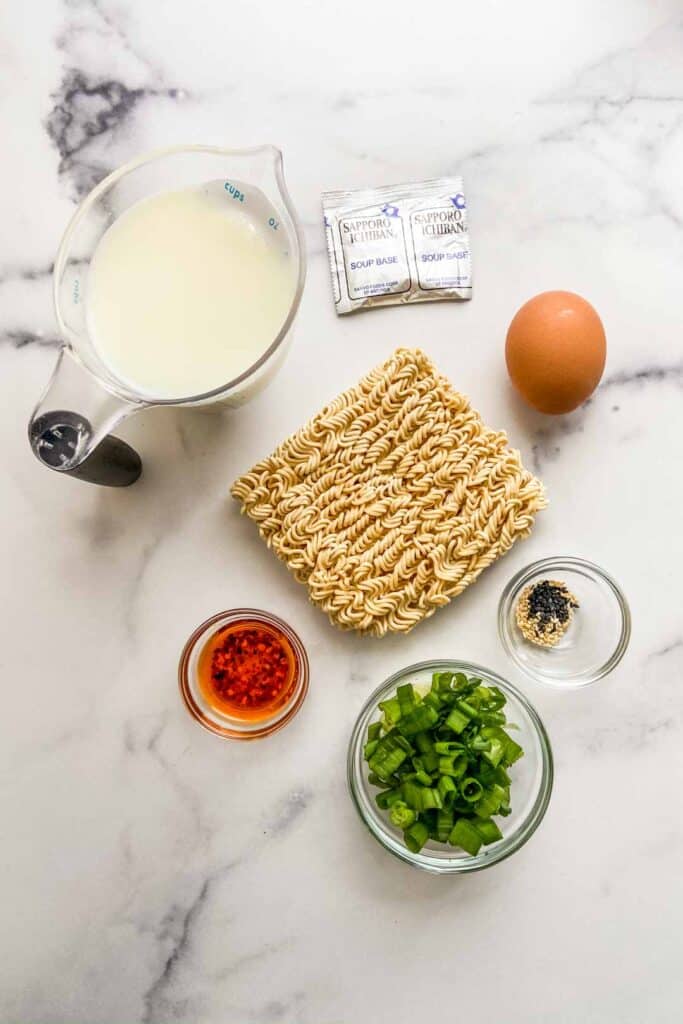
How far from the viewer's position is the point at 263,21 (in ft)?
4.88

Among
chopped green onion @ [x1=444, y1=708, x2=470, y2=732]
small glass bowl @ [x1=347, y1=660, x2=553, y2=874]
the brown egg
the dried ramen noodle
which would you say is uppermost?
the brown egg

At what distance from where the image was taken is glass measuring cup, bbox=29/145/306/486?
1157mm

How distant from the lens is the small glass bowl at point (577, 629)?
56.2 inches

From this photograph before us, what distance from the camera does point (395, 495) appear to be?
4.73 ft

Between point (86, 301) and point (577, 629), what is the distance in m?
0.94

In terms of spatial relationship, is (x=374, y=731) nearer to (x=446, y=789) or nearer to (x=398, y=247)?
(x=446, y=789)

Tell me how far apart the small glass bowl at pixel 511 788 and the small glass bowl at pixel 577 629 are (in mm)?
90

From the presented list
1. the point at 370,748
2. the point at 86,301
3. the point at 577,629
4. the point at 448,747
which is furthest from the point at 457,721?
the point at 86,301

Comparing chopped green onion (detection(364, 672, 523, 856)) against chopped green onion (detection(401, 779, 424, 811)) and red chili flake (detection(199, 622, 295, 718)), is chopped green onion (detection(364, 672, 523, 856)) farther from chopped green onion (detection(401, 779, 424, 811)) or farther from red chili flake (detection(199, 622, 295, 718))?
red chili flake (detection(199, 622, 295, 718))

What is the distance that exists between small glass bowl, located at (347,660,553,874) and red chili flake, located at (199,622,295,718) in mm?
145

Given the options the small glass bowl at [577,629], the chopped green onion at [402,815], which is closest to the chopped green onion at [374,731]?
the chopped green onion at [402,815]

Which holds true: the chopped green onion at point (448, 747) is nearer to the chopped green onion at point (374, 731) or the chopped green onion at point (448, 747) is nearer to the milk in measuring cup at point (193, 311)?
the chopped green onion at point (374, 731)

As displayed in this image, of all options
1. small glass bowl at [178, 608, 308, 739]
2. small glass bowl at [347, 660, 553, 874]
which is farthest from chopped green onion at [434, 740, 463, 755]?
small glass bowl at [178, 608, 308, 739]

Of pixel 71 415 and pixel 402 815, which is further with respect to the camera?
pixel 402 815
